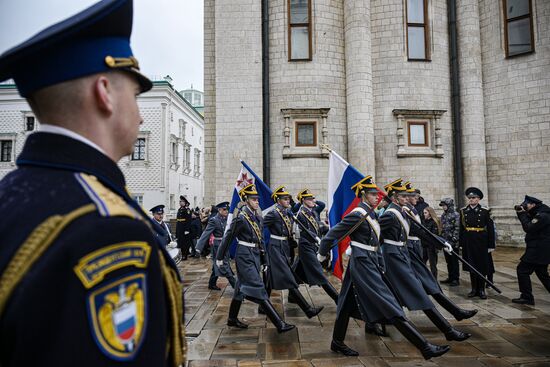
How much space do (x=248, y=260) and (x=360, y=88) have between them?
1082 centimetres

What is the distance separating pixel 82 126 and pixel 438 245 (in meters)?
6.74

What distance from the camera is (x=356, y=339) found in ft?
19.6

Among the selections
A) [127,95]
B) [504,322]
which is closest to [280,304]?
[504,322]

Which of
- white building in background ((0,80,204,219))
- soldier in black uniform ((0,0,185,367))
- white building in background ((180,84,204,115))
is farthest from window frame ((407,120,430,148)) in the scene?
white building in background ((180,84,204,115))

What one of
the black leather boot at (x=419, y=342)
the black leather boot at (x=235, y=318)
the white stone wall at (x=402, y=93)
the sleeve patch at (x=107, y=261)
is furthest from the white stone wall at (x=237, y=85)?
the sleeve patch at (x=107, y=261)

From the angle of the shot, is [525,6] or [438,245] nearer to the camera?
[438,245]

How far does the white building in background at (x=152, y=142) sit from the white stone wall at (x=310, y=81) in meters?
20.9

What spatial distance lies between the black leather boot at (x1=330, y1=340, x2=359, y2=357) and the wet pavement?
3.1 inches

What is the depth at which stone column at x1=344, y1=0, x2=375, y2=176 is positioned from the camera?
15500 millimetres

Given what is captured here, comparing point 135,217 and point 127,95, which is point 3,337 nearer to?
point 135,217

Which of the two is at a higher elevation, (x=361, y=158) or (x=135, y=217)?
(x=361, y=158)

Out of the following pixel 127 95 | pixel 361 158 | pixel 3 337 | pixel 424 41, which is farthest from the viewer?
pixel 424 41

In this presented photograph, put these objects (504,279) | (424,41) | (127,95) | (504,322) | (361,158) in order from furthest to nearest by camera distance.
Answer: (424,41), (361,158), (504,279), (504,322), (127,95)

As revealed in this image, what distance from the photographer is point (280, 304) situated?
827 centimetres
